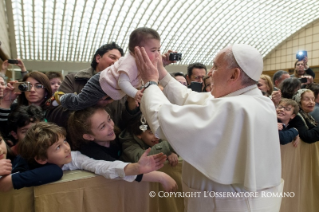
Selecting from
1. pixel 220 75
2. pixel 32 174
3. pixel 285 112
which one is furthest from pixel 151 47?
pixel 285 112

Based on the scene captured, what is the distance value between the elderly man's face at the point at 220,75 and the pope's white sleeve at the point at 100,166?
93 cm

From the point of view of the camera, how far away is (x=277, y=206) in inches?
65.6

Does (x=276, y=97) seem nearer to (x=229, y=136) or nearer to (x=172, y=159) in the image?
(x=172, y=159)

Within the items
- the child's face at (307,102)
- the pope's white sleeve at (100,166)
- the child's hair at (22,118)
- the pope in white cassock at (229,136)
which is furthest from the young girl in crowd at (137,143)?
the child's face at (307,102)

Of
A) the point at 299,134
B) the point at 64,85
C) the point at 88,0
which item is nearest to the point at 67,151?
the point at 64,85

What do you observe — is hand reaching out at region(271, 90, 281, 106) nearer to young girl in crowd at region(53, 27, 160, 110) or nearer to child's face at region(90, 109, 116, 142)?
young girl in crowd at region(53, 27, 160, 110)

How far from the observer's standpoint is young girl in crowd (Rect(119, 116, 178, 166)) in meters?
2.14

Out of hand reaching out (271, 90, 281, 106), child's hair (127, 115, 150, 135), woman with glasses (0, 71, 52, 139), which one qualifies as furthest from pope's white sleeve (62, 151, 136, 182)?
hand reaching out (271, 90, 281, 106)

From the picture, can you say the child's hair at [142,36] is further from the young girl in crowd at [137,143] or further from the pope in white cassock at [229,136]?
the young girl in crowd at [137,143]

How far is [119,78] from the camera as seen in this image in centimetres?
190

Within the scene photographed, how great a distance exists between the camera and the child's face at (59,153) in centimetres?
173

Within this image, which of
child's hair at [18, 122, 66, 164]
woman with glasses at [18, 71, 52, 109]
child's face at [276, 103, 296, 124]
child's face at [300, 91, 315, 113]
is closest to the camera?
child's hair at [18, 122, 66, 164]

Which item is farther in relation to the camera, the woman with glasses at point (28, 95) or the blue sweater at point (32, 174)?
the woman with glasses at point (28, 95)

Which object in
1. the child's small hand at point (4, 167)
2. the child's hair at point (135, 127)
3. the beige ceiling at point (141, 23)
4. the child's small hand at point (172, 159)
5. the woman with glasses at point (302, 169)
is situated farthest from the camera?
the beige ceiling at point (141, 23)
